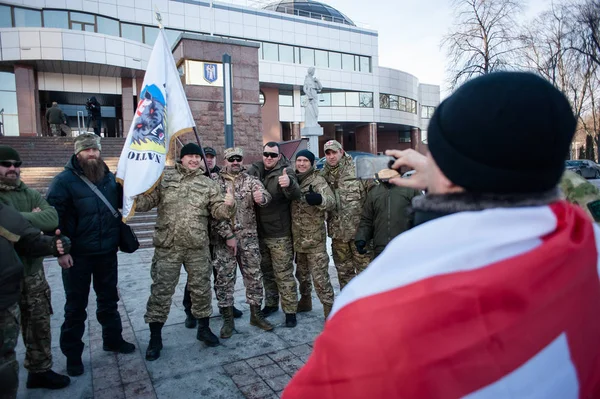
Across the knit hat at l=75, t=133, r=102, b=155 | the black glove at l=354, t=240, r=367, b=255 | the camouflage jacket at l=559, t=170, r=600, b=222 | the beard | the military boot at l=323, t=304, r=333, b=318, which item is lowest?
the military boot at l=323, t=304, r=333, b=318

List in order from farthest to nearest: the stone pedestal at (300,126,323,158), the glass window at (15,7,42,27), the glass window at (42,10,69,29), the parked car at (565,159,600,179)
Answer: the glass window at (42,10,69,29)
the glass window at (15,7,42,27)
the parked car at (565,159,600,179)
the stone pedestal at (300,126,323,158)

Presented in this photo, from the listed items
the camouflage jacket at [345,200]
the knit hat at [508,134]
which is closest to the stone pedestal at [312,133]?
the camouflage jacket at [345,200]

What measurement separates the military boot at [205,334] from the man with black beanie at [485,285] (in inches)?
135

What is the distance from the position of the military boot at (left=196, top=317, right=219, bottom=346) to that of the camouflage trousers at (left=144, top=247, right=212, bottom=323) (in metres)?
0.07

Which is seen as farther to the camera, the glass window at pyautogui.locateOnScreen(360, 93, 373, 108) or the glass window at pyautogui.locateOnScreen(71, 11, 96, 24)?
the glass window at pyautogui.locateOnScreen(360, 93, 373, 108)

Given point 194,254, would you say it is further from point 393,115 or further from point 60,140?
point 393,115

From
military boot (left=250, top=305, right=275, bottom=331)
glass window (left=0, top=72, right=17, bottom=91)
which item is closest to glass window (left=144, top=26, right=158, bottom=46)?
glass window (left=0, top=72, right=17, bottom=91)

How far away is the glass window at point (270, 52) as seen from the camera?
3309 cm

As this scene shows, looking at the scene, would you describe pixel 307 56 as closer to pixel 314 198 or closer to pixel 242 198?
pixel 242 198

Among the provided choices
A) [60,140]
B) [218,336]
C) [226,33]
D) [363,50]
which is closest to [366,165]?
[218,336]

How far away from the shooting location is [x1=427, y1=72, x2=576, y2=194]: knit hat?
0.81 m

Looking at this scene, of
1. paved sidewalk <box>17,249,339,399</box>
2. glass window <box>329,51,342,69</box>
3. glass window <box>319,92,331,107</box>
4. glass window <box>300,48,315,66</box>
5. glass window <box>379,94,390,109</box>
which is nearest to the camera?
paved sidewalk <box>17,249,339,399</box>

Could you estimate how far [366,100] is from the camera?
124ft

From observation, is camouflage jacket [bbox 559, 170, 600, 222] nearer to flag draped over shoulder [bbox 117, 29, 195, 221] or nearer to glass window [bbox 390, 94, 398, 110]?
flag draped over shoulder [bbox 117, 29, 195, 221]
